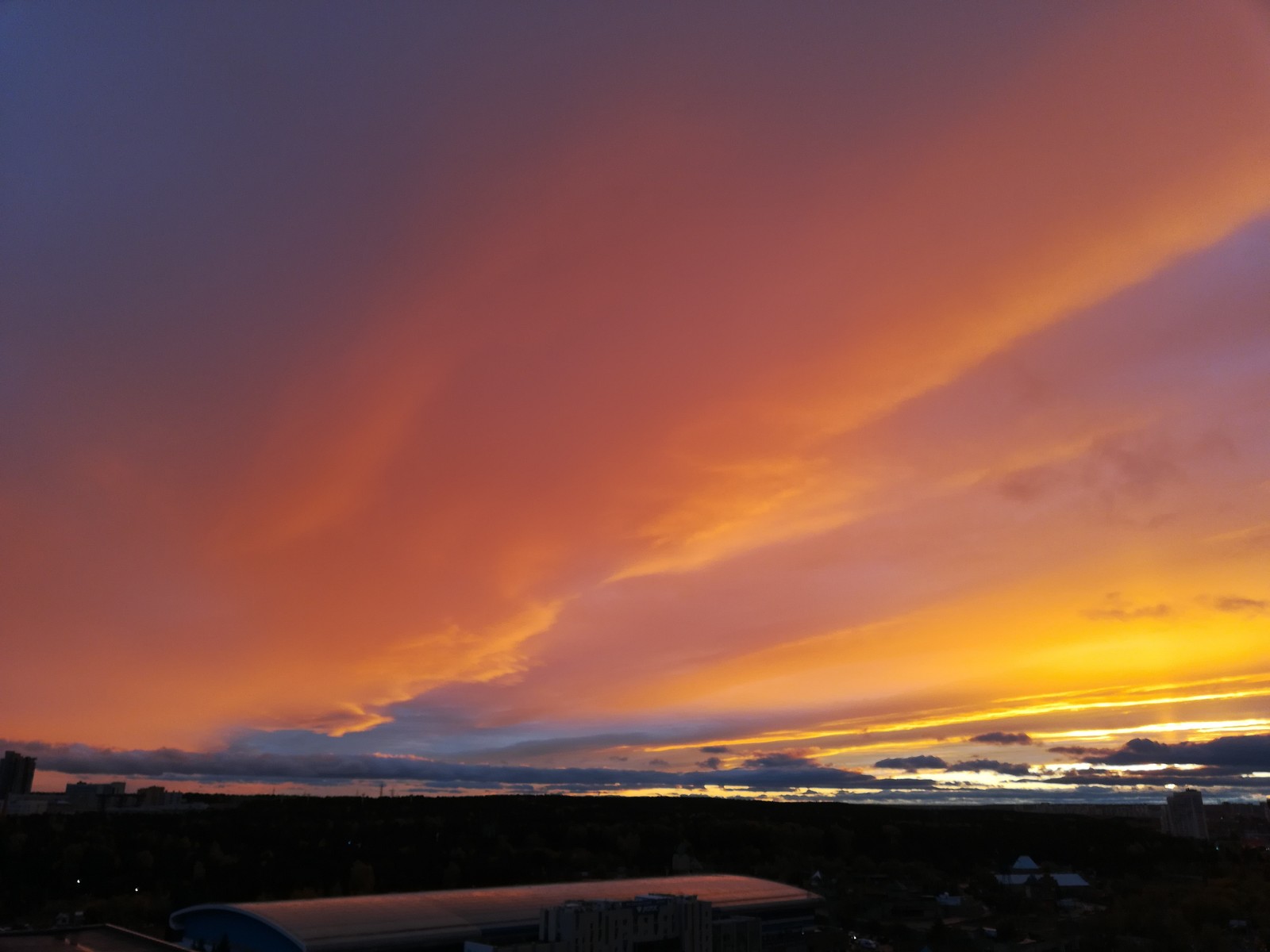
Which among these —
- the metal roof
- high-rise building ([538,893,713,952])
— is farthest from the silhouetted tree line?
high-rise building ([538,893,713,952])

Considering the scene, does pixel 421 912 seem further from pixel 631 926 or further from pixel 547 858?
pixel 547 858

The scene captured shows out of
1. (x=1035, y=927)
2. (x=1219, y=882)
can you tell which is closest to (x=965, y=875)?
(x=1219, y=882)

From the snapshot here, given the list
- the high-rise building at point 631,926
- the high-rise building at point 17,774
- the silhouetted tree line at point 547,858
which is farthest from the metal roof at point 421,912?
the high-rise building at point 17,774

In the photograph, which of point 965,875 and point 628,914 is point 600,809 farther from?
point 628,914

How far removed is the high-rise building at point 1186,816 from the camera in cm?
18275

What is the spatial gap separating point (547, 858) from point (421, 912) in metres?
55.9

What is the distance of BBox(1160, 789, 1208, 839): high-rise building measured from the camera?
18275cm

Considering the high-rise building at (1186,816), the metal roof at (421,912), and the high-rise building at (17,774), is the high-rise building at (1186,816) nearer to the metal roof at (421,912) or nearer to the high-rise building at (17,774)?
the metal roof at (421,912)

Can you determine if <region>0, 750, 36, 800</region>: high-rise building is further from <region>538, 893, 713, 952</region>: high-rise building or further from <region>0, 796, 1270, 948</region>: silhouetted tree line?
<region>538, 893, 713, 952</region>: high-rise building

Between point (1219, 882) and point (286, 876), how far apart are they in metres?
107

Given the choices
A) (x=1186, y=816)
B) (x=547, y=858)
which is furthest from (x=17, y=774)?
(x=1186, y=816)

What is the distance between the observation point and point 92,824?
112 metres

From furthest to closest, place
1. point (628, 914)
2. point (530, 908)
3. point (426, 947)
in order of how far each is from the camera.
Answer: point (530, 908), point (426, 947), point (628, 914)

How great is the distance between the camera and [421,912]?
49.5 metres
